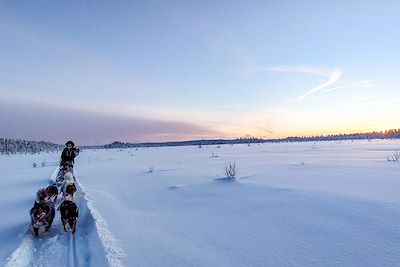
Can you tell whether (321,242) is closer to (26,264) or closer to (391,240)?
(391,240)

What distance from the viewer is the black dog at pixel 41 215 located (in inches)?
205

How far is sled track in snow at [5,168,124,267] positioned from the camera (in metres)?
4.12

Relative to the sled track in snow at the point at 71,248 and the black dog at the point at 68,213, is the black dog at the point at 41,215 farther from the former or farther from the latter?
the black dog at the point at 68,213

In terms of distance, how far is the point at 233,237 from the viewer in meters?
4.45

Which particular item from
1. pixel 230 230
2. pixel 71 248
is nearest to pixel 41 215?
pixel 71 248

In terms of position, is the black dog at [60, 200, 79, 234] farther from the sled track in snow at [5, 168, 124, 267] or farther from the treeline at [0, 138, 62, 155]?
the treeline at [0, 138, 62, 155]

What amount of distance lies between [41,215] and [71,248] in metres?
0.98

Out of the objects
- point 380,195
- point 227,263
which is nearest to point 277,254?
point 227,263

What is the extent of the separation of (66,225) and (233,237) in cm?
318

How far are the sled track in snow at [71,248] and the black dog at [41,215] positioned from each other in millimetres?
171

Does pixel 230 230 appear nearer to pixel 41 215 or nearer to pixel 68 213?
pixel 68 213

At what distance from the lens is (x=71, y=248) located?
4719 mm

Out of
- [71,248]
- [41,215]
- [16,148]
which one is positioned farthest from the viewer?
[16,148]

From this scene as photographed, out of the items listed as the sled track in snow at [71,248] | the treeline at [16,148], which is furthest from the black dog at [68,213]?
the treeline at [16,148]
